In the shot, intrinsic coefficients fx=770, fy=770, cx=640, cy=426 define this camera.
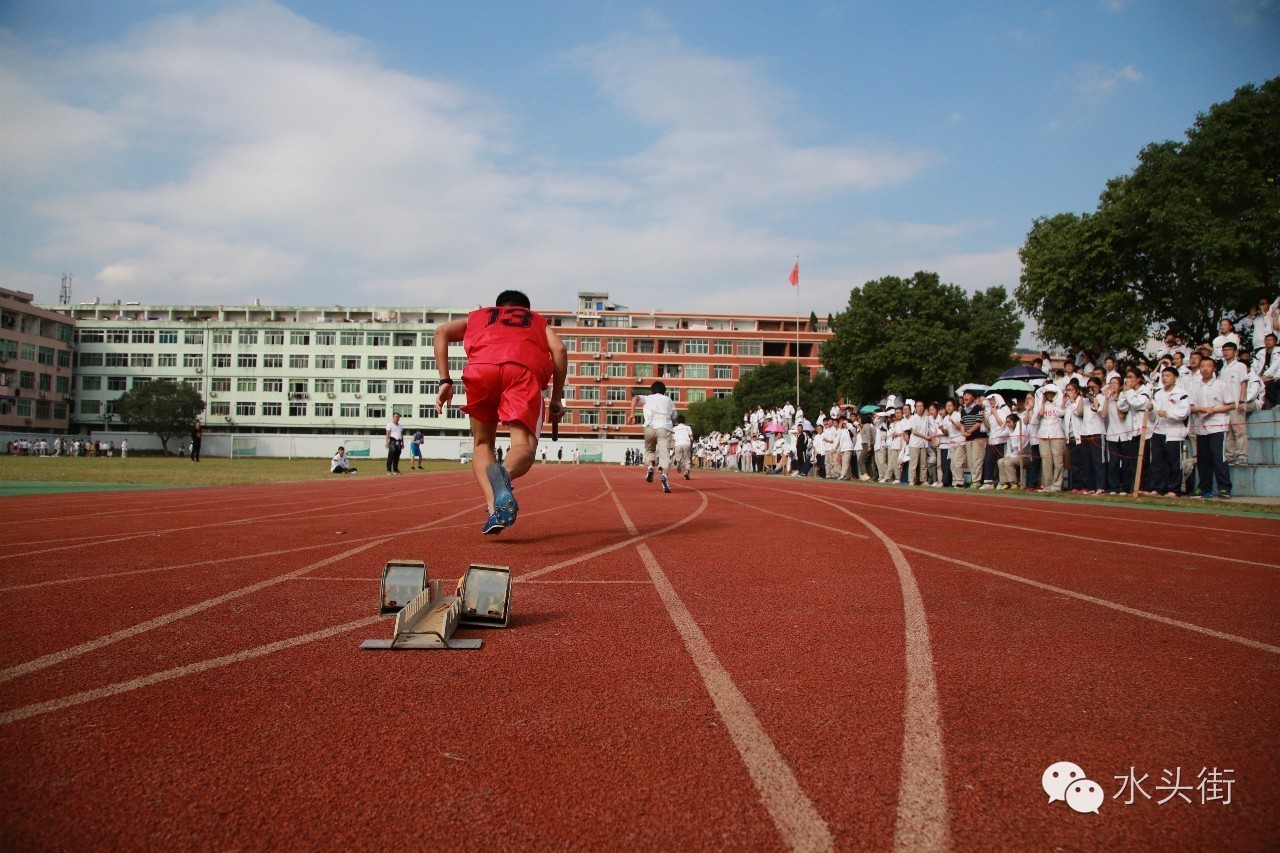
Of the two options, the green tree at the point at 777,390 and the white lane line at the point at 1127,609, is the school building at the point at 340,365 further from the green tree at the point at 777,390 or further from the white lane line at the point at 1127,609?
the white lane line at the point at 1127,609

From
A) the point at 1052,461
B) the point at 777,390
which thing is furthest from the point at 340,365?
the point at 1052,461

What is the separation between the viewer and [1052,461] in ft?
49.0

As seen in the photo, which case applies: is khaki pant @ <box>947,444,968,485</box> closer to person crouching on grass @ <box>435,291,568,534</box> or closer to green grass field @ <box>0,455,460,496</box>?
person crouching on grass @ <box>435,291,568,534</box>

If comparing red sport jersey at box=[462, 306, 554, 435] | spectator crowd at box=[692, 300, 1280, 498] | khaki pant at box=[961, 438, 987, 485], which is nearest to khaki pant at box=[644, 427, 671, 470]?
spectator crowd at box=[692, 300, 1280, 498]

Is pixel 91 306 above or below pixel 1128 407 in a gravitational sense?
above

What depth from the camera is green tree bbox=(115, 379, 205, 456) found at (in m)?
76.4

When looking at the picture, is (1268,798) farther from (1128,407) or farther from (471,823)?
(1128,407)

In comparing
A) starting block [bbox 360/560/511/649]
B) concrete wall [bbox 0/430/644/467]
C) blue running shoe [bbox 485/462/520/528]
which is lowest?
concrete wall [bbox 0/430/644/467]

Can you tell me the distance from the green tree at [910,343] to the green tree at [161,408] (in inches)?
2509

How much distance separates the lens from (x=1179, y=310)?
28594mm

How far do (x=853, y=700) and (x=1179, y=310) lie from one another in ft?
108

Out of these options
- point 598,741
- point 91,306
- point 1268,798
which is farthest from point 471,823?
point 91,306

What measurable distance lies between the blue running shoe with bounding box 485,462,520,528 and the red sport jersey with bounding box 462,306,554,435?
39cm

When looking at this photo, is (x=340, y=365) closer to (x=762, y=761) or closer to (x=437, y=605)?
(x=437, y=605)
